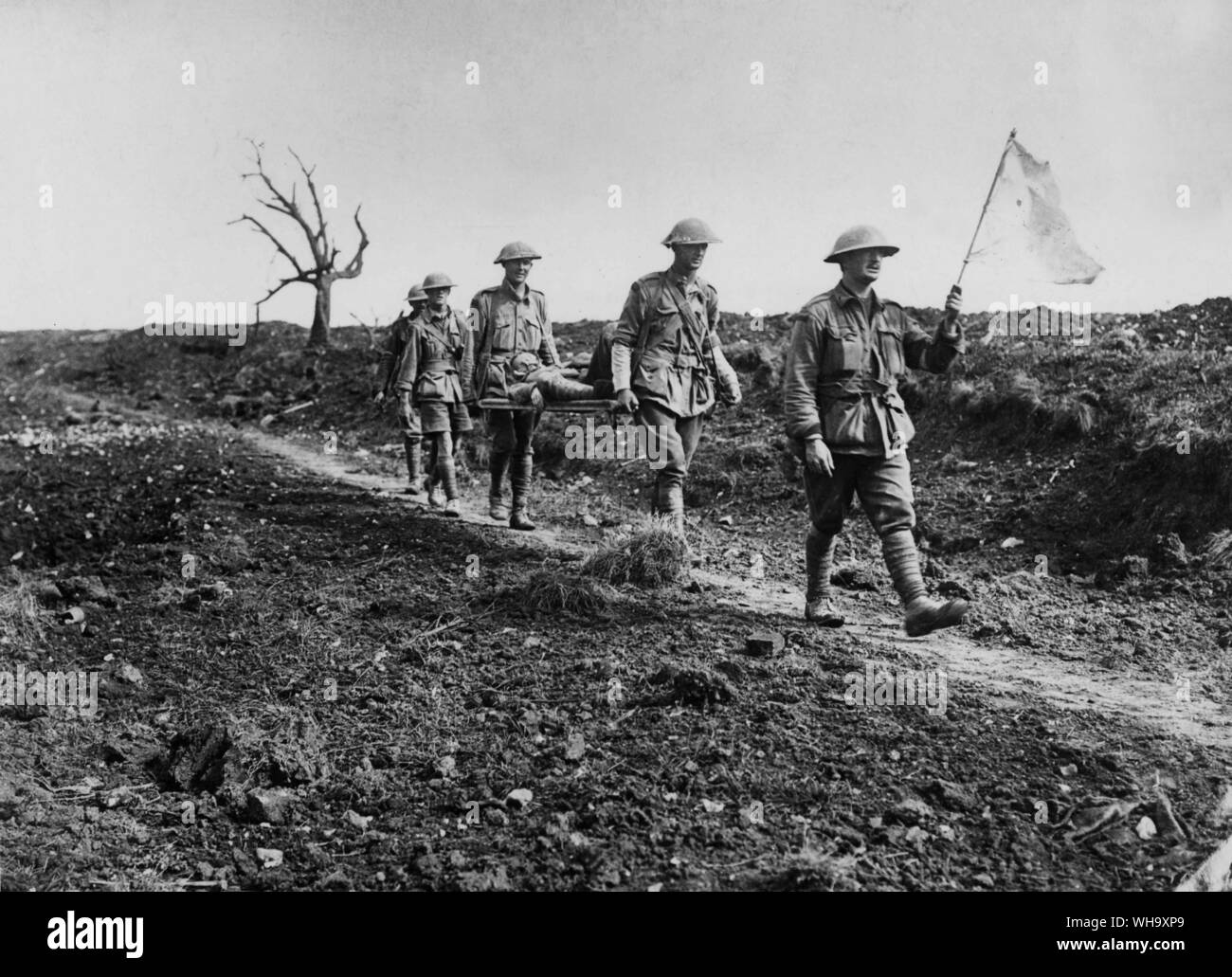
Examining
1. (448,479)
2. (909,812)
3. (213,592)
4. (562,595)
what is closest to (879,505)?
(562,595)

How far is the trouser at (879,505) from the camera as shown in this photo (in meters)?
5.93

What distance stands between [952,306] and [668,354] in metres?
2.21

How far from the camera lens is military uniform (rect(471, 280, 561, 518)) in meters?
9.23

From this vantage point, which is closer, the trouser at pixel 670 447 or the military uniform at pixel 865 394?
the military uniform at pixel 865 394

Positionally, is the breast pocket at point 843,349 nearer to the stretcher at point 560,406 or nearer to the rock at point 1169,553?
the stretcher at point 560,406

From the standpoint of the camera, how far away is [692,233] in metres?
7.07

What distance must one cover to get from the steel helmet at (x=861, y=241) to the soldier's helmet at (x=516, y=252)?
371 centimetres

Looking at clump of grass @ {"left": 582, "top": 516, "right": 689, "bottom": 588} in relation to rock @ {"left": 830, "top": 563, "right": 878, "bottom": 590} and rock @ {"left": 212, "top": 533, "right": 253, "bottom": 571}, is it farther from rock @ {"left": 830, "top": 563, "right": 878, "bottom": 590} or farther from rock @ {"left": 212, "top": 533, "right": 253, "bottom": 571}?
rock @ {"left": 212, "top": 533, "right": 253, "bottom": 571}

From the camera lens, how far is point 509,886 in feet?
12.4

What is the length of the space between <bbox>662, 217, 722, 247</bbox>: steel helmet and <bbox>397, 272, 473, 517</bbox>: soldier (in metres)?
3.66

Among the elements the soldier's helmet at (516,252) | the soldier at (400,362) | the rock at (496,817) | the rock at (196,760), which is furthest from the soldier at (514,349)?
the rock at (496,817)

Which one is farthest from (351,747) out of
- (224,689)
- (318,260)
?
(318,260)

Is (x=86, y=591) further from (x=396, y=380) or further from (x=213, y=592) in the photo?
(x=396, y=380)
